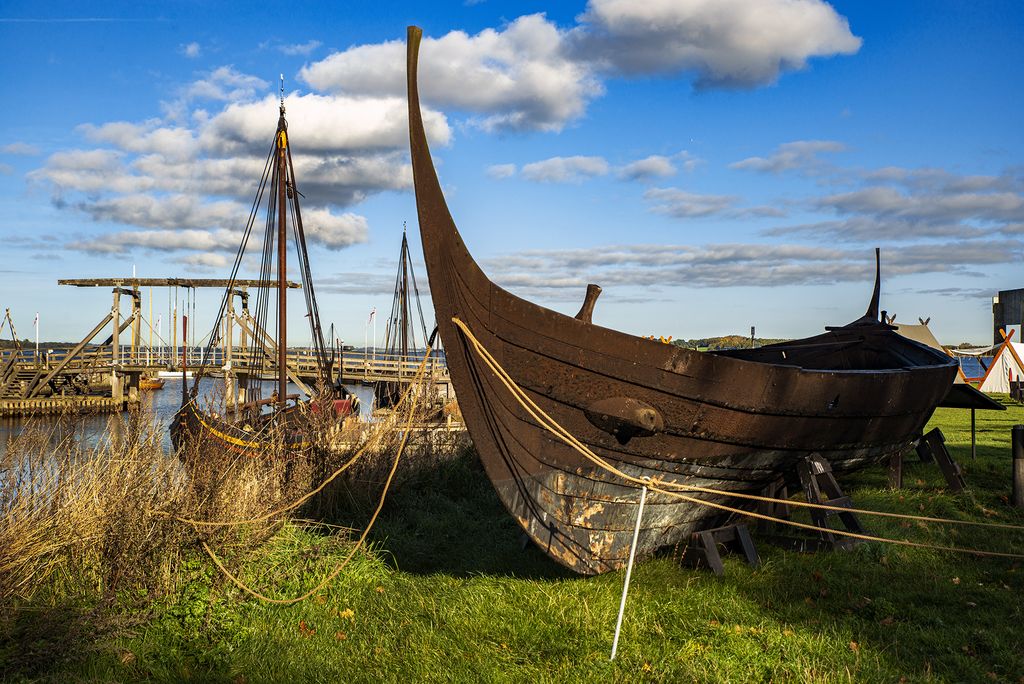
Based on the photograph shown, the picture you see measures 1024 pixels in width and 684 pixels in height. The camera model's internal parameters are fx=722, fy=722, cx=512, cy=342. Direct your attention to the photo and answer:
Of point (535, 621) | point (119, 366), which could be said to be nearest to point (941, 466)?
point (535, 621)

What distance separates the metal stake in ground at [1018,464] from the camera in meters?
7.75

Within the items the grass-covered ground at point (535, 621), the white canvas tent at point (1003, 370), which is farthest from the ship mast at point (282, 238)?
the white canvas tent at point (1003, 370)

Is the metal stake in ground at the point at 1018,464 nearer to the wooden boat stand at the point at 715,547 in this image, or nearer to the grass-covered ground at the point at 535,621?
the grass-covered ground at the point at 535,621

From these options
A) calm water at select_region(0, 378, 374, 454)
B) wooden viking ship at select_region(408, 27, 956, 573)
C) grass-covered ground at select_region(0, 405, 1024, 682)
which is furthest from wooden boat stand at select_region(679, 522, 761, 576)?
calm water at select_region(0, 378, 374, 454)

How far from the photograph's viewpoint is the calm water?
7086 millimetres

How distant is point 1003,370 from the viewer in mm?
25797

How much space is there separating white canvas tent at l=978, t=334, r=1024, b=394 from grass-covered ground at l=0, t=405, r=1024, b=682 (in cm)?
2135

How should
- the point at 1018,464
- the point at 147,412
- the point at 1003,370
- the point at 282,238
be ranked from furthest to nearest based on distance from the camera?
the point at 1003,370, the point at 282,238, the point at 1018,464, the point at 147,412

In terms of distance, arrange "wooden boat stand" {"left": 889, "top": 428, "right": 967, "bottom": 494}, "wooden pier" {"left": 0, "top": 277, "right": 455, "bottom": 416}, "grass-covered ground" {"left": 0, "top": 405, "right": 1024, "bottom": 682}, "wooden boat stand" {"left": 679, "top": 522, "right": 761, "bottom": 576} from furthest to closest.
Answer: "wooden pier" {"left": 0, "top": 277, "right": 455, "bottom": 416} < "wooden boat stand" {"left": 889, "top": 428, "right": 967, "bottom": 494} < "wooden boat stand" {"left": 679, "top": 522, "right": 761, "bottom": 576} < "grass-covered ground" {"left": 0, "top": 405, "right": 1024, "bottom": 682}

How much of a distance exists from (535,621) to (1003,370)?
2708cm

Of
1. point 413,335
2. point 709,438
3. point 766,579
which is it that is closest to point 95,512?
point 709,438

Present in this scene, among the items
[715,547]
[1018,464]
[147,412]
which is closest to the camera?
[715,547]

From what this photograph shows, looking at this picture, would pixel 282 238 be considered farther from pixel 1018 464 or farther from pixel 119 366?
pixel 119 366

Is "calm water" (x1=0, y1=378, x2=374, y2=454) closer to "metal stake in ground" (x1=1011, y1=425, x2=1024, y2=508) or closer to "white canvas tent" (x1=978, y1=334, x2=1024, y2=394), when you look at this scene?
"metal stake in ground" (x1=1011, y1=425, x2=1024, y2=508)
